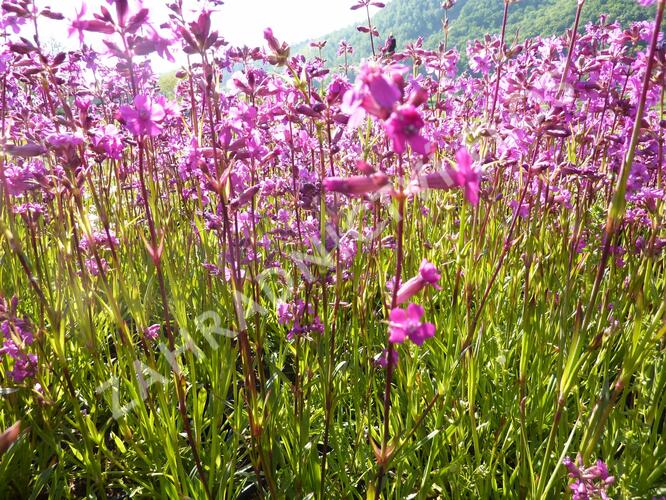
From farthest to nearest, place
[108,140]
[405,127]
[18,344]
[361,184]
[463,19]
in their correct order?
[463,19] → [18,344] → [108,140] → [361,184] → [405,127]

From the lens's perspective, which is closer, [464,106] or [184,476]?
[184,476]

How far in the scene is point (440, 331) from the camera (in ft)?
8.32

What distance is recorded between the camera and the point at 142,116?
1.51 metres

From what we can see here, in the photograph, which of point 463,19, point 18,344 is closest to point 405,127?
point 18,344

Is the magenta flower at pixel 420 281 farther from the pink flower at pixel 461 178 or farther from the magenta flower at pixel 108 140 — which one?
the magenta flower at pixel 108 140

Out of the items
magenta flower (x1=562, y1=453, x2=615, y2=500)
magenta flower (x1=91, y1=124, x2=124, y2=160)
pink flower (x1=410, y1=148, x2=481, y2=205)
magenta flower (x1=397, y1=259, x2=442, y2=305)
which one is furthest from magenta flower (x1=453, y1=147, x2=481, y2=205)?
magenta flower (x1=91, y1=124, x2=124, y2=160)

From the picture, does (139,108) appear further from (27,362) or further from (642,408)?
(642,408)

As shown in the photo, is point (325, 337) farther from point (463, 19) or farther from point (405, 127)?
point (463, 19)

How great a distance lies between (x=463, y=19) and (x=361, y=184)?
4928 centimetres

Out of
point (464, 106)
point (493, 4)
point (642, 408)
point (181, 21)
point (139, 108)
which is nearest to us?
Result: point (139, 108)

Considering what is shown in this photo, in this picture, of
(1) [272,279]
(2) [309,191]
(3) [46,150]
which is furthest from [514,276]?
(3) [46,150]

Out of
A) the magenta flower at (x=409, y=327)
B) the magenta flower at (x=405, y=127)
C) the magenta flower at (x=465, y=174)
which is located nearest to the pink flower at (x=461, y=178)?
the magenta flower at (x=465, y=174)

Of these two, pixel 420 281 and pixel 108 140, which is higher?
pixel 108 140

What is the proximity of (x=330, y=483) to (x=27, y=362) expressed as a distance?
1412mm
